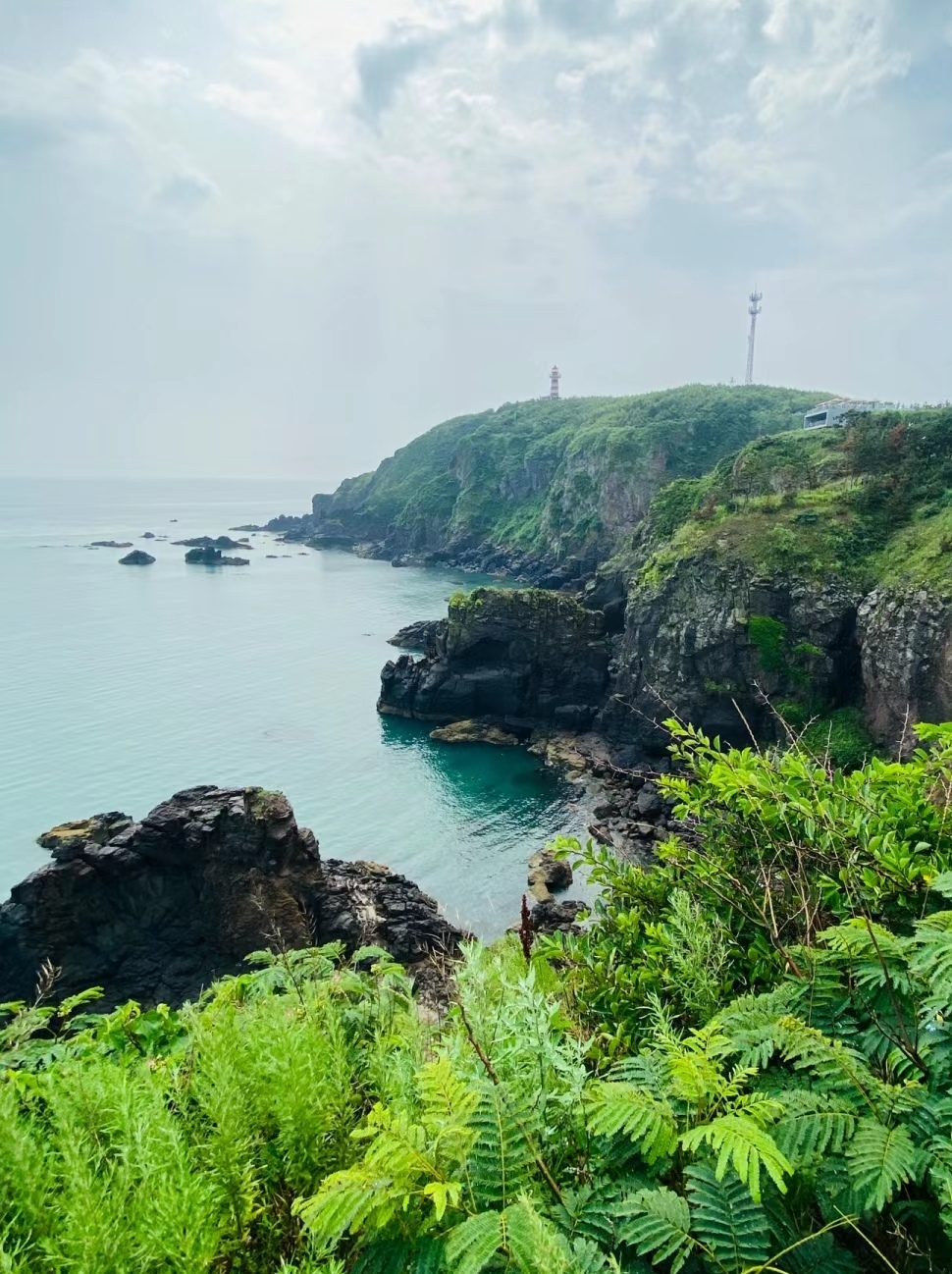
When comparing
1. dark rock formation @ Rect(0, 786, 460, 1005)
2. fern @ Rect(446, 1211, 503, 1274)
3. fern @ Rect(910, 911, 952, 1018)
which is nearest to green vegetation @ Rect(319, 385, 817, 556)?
dark rock formation @ Rect(0, 786, 460, 1005)

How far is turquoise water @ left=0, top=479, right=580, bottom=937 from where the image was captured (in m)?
30.6

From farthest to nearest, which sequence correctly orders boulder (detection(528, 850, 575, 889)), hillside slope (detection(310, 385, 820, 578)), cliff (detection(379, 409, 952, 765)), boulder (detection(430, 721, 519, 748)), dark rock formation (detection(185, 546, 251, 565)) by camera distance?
dark rock formation (detection(185, 546, 251, 565)) → hillside slope (detection(310, 385, 820, 578)) → boulder (detection(430, 721, 519, 748)) → cliff (detection(379, 409, 952, 765)) → boulder (detection(528, 850, 575, 889))

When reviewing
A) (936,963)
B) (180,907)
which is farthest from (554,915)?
(936,963)

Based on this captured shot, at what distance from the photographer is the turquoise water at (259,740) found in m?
30.6

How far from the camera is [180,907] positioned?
68.4 feet

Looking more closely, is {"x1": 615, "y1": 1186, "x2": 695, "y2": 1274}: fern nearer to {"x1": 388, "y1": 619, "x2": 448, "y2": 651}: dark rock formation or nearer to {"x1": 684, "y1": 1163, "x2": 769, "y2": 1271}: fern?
{"x1": 684, "y1": 1163, "x2": 769, "y2": 1271}: fern

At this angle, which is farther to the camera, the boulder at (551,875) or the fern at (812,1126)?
the boulder at (551,875)

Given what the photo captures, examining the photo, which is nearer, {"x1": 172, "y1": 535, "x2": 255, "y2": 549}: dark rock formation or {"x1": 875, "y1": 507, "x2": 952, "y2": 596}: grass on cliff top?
{"x1": 875, "y1": 507, "x2": 952, "y2": 596}: grass on cliff top

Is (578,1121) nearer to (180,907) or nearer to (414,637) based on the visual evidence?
(180,907)

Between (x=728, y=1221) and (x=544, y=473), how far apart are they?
130 m

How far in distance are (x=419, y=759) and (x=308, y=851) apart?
1757 centimetres

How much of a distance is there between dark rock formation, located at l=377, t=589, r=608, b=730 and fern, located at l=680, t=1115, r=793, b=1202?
41.7 meters

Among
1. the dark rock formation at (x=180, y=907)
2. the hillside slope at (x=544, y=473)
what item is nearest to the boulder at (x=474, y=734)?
the dark rock formation at (x=180, y=907)

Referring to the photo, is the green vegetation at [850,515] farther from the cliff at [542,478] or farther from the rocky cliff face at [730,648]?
the cliff at [542,478]
